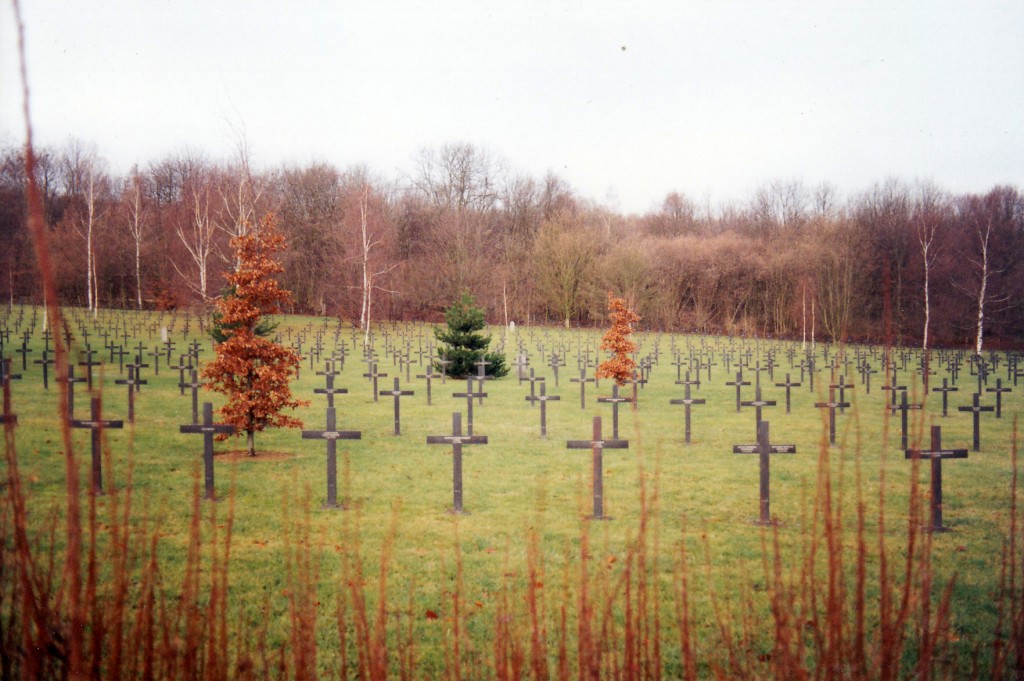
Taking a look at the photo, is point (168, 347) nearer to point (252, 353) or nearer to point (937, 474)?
point (252, 353)

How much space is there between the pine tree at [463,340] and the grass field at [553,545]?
4.90m

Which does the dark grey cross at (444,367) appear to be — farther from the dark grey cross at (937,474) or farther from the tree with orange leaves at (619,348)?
the dark grey cross at (937,474)

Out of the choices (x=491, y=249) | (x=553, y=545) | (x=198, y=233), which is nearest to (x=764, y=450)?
(x=553, y=545)

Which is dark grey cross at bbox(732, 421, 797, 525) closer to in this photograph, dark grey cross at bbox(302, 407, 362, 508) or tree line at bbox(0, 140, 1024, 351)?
dark grey cross at bbox(302, 407, 362, 508)

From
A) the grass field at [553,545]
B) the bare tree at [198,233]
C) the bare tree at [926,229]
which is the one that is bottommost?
the grass field at [553,545]

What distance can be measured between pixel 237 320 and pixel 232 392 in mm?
1233

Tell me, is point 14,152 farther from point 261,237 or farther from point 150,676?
point 261,237

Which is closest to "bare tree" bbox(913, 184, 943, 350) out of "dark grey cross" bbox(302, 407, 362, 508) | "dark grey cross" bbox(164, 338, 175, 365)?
"dark grey cross" bbox(302, 407, 362, 508)

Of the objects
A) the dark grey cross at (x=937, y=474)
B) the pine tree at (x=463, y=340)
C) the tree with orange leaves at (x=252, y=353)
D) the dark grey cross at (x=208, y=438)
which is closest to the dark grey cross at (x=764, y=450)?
the dark grey cross at (x=937, y=474)

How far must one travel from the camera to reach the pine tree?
27609 mm

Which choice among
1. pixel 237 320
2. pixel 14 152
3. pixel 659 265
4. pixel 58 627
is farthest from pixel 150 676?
pixel 659 265

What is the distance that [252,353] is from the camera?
1308cm

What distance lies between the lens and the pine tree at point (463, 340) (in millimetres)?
27609

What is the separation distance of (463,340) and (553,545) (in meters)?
20.1
